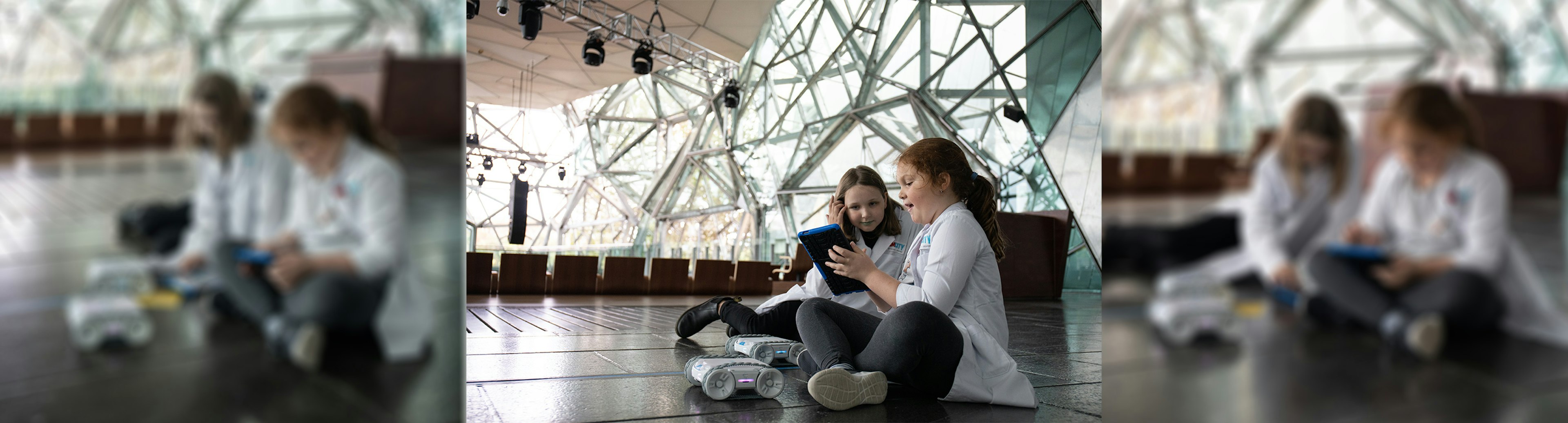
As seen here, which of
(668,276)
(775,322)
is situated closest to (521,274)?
(668,276)

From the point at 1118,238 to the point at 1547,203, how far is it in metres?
0.37

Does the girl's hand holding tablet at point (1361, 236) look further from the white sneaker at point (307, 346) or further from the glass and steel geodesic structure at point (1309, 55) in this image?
the white sneaker at point (307, 346)

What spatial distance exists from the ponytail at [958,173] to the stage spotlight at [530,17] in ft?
29.8

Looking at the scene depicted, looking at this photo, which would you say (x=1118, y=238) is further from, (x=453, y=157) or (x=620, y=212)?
(x=620, y=212)

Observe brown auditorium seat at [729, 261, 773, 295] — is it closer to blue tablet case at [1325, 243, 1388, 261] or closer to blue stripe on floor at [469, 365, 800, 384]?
blue stripe on floor at [469, 365, 800, 384]

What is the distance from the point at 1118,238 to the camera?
904mm

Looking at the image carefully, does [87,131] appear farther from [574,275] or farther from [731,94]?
[731,94]

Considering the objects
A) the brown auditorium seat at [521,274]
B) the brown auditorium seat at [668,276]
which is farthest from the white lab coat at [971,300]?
the brown auditorium seat at [668,276]

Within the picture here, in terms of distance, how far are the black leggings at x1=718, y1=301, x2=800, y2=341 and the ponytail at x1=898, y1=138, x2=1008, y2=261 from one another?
3.75ft

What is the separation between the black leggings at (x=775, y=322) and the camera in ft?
11.7

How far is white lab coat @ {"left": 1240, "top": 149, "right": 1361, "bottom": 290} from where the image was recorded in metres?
0.72

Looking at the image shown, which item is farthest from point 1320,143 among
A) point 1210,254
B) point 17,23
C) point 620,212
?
point 620,212

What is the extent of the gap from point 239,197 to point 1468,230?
1219 millimetres

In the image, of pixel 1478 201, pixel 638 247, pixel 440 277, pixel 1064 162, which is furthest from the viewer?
pixel 638 247
